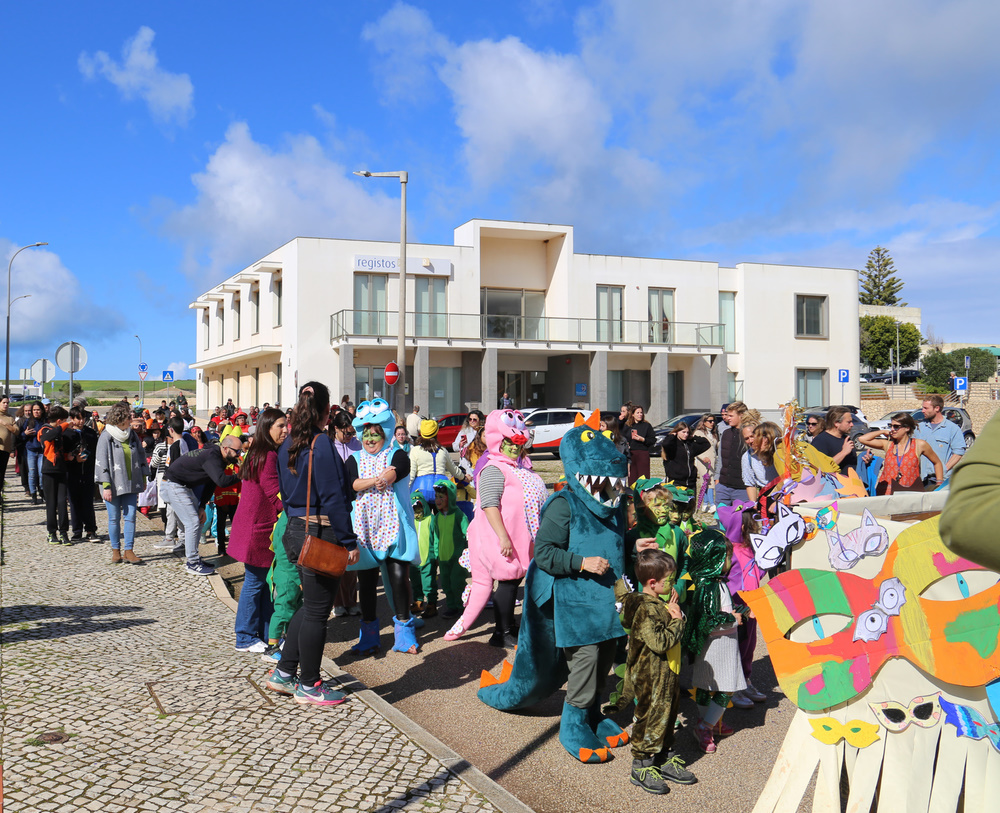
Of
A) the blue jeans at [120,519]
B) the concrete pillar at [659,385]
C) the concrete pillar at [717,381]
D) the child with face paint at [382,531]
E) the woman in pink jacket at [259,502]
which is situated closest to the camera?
the woman in pink jacket at [259,502]

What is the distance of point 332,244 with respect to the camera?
1230 inches

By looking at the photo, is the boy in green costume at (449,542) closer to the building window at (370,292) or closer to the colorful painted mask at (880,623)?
the colorful painted mask at (880,623)

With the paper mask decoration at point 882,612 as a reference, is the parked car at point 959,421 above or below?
above

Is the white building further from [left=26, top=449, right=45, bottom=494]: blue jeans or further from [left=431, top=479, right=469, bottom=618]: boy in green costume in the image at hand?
[left=431, top=479, right=469, bottom=618]: boy in green costume

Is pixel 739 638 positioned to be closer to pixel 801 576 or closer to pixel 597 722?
pixel 597 722

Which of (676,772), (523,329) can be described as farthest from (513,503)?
(523,329)

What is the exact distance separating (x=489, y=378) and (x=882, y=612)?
28419 millimetres

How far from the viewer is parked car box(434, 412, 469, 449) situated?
24656 mm

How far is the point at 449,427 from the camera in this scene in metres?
25.1

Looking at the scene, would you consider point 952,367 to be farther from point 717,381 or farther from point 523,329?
point 523,329

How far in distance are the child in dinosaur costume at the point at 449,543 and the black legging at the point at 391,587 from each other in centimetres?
108

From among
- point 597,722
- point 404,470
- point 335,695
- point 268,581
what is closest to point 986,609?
point 597,722

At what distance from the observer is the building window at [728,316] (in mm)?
37094

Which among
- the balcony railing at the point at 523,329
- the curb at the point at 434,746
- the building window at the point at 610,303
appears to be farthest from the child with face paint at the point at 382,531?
the building window at the point at 610,303
